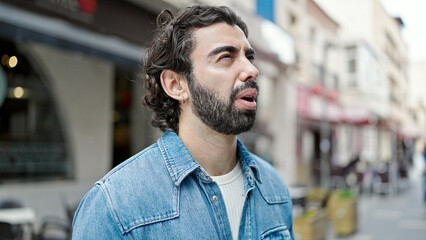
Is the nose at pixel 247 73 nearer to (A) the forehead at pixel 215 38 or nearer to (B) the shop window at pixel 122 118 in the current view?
(A) the forehead at pixel 215 38

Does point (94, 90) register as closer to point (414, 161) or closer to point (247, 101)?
point (247, 101)

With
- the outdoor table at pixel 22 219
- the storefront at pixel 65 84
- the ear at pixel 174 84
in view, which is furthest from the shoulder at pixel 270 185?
the outdoor table at pixel 22 219

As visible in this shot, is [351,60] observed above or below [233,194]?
above

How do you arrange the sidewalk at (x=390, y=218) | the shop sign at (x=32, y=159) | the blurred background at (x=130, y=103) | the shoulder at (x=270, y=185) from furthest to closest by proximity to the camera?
the shop sign at (x=32, y=159), the sidewalk at (x=390, y=218), the blurred background at (x=130, y=103), the shoulder at (x=270, y=185)

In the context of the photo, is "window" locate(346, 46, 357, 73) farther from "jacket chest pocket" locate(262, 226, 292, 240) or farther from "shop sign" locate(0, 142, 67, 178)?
"jacket chest pocket" locate(262, 226, 292, 240)

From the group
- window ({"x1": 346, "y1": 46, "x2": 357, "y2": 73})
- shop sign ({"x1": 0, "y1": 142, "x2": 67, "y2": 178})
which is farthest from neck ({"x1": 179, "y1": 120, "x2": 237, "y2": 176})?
window ({"x1": 346, "y1": 46, "x2": 357, "y2": 73})

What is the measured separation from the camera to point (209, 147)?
1.52 meters

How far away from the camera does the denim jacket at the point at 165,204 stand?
1252 millimetres

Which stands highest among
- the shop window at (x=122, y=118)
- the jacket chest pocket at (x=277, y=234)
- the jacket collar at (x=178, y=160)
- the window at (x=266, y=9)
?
the window at (x=266, y=9)

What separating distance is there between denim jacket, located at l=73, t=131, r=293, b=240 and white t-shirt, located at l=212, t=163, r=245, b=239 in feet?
0.07

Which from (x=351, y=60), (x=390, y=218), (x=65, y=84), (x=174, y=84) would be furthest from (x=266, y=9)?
(x=351, y=60)

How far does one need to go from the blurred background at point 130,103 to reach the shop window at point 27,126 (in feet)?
0.06

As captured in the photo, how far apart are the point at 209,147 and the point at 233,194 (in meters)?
0.18

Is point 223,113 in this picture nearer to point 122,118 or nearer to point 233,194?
point 233,194
